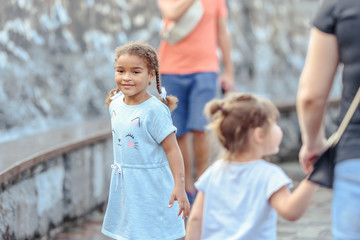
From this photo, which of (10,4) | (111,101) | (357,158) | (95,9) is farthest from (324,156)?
(95,9)

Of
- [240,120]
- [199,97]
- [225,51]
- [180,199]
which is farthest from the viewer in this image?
[225,51]

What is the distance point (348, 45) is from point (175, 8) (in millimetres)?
2649

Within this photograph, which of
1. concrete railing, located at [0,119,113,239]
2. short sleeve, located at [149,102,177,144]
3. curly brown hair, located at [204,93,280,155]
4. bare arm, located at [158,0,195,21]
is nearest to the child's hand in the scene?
short sleeve, located at [149,102,177,144]

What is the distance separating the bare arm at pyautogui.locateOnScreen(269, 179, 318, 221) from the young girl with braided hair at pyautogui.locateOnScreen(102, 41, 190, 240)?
590 millimetres

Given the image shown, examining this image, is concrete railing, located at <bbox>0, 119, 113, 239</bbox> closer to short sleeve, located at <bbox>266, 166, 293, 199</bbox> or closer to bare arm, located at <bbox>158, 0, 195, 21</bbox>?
bare arm, located at <bbox>158, 0, 195, 21</bbox>

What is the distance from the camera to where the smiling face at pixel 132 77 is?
9.70 feet

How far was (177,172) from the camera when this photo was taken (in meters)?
2.96

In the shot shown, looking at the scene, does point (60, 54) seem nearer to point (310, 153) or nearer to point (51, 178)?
point (51, 178)

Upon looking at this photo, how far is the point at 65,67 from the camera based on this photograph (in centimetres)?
636

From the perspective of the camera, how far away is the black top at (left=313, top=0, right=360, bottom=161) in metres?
2.12

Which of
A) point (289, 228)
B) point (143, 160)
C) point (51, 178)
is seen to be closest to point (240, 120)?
point (143, 160)

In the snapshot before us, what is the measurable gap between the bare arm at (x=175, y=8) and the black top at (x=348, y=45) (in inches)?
100

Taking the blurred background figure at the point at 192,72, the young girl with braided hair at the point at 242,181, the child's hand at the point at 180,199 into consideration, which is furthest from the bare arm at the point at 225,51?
the young girl with braided hair at the point at 242,181

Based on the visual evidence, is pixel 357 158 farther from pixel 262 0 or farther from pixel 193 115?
pixel 262 0
